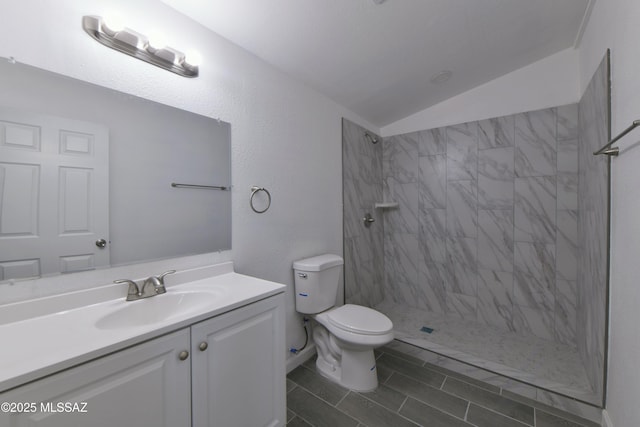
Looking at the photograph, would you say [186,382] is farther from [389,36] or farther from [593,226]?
[593,226]

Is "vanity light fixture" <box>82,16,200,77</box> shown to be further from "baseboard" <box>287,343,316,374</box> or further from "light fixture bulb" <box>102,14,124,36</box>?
"baseboard" <box>287,343,316,374</box>

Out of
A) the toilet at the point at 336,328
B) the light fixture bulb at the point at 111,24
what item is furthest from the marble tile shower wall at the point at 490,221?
the light fixture bulb at the point at 111,24

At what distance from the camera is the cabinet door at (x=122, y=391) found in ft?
2.06

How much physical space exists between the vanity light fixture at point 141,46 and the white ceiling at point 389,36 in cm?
26

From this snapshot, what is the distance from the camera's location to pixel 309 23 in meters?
1.49

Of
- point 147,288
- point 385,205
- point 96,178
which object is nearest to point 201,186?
point 96,178

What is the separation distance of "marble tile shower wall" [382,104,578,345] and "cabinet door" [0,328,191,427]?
8.39 ft

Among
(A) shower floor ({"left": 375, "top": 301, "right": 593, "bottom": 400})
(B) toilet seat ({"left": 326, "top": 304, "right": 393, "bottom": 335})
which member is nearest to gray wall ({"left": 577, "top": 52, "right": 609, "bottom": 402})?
(A) shower floor ({"left": 375, "top": 301, "right": 593, "bottom": 400})

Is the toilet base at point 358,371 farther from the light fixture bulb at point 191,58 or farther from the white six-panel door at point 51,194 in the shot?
the light fixture bulb at point 191,58

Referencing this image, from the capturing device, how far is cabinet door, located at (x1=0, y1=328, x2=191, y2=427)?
0.63 m

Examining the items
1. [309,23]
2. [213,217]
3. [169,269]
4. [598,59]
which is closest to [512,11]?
[598,59]

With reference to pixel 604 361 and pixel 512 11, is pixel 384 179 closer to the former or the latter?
pixel 512 11

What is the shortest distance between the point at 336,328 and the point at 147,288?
114cm

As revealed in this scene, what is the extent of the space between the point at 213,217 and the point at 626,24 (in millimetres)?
2157
